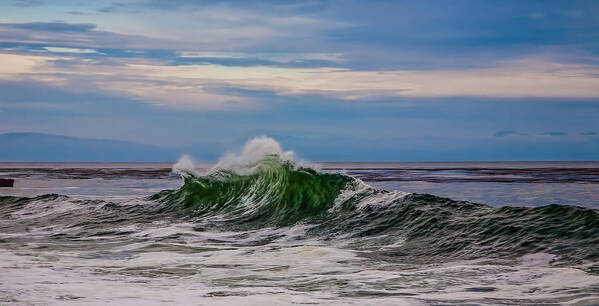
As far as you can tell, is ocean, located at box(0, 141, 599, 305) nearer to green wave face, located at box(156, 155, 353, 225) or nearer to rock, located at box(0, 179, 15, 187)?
green wave face, located at box(156, 155, 353, 225)

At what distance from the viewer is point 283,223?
17.9m

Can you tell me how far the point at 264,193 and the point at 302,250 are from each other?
9614mm

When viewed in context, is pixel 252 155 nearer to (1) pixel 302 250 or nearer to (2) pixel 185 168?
(2) pixel 185 168

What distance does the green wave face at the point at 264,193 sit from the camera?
63.6 feet

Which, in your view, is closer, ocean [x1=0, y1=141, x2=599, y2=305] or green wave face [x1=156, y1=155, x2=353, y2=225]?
ocean [x1=0, y1=141, x2=599, y2=305]

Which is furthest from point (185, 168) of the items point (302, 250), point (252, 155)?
point (302, 250)

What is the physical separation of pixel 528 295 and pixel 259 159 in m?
16.7

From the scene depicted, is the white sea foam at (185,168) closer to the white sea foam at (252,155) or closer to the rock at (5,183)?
the white sea foam at (252,155)

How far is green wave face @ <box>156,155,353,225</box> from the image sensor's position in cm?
1938

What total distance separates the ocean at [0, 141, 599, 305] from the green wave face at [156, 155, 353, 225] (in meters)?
0.07

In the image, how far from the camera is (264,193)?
21953mm

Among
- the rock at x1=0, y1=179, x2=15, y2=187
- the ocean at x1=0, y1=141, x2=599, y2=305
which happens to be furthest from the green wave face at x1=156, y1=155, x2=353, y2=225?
the rock at x1=0, y1=179, x2=15, y2=187

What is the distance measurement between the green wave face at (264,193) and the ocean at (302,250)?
0.22ft

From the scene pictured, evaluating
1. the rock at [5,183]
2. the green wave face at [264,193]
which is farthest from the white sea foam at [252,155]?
the rock at [5,183]
